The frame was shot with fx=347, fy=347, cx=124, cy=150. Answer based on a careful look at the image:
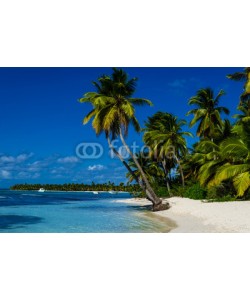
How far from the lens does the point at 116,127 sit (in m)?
20.0

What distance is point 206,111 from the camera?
26078 millimetres

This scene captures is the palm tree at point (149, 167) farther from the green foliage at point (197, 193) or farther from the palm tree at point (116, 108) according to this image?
the palm tree at point (116, 108)

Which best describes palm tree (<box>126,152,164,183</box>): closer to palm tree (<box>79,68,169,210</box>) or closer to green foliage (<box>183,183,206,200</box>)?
green foliage (<box>183,183,206,200</box>)

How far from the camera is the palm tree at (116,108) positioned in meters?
18.9

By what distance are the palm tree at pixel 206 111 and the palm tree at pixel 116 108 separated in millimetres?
7097

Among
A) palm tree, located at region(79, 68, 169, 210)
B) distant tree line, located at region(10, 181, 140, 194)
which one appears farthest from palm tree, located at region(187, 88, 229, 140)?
distant tree line, located at region(10, 181, 140, 194)

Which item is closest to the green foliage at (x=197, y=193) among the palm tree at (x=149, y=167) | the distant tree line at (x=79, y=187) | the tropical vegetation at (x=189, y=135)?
the tropical vegetation at (x=189, y=135)

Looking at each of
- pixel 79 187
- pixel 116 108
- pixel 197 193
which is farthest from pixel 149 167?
pixel 79 187

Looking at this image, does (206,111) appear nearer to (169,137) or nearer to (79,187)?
(169,137)

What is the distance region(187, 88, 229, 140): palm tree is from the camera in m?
25.9

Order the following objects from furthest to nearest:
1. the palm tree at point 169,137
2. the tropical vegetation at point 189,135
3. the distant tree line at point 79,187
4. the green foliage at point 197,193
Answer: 1. the distant tree line at point 79,187
2. the palm tree at point 169,137
3. the green foliage at point 197,193
4. the tropical vegetation at point 189,135
